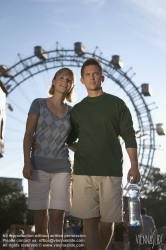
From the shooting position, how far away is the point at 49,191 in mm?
5336

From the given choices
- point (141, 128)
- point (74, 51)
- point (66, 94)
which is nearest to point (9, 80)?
point (74, 51)

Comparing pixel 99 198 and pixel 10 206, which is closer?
pixel 99 198

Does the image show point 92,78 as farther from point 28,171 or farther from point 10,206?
point 10,206

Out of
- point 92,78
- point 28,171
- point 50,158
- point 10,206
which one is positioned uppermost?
point 10,206

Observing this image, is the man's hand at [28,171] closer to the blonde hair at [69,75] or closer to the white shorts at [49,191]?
the white shorts at [49,191]

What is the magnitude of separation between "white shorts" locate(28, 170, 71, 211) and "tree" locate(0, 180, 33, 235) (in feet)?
233

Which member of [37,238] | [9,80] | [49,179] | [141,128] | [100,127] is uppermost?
[9,80]

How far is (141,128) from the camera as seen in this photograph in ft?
141

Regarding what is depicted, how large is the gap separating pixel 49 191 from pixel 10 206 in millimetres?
73364

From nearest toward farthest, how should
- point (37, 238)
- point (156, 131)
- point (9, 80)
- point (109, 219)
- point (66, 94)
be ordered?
1. point (109, 219)
2. point (37, 238)
3. point (66, 94)
4. point (9, 80)
5. point (156, 131)

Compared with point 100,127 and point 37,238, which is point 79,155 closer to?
point 100,127

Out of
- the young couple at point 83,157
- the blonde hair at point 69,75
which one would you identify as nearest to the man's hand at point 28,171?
the young couple at point 83,157

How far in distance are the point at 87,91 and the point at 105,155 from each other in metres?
0.70

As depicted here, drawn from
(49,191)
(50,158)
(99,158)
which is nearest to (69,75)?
Result: (50,158)
